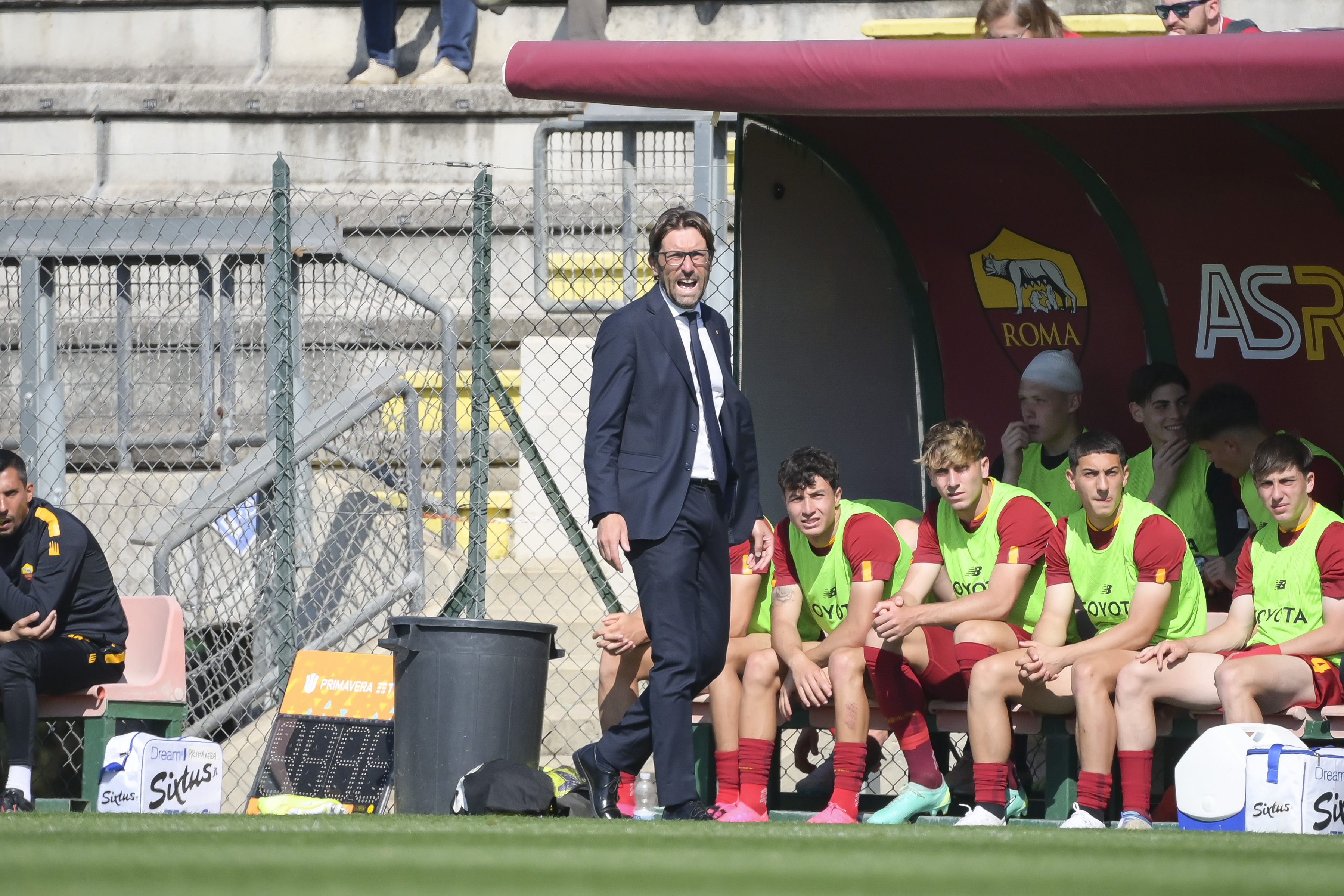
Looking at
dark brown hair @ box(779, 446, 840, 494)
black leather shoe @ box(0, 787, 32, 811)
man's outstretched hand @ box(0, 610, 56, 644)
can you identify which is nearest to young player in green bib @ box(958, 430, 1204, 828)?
dark brown hair @ box(779, 446, 840, 494)

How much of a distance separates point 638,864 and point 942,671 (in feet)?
7.98

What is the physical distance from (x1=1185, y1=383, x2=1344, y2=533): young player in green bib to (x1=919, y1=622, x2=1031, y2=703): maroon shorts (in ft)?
3.67

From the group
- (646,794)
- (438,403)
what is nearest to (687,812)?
(646,794)

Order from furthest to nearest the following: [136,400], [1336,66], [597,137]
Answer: [597,137] → [136,400] → [1336,66]

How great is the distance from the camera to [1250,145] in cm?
580

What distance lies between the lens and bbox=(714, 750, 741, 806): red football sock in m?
5.22

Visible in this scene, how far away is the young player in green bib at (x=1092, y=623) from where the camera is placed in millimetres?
4836

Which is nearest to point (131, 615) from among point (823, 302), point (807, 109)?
point (823, 302)

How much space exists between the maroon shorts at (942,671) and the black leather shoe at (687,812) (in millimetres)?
945

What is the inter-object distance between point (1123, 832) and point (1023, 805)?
200 centimetres

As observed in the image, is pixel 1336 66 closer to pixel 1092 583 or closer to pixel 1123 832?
pixel 1092 583

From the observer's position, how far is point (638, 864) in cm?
292

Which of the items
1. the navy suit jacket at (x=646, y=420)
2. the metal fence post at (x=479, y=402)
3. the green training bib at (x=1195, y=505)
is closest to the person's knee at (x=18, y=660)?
the metal fence post at (x=479, y=402)

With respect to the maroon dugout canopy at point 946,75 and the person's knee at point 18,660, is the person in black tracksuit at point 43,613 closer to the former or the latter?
the person's knee at point 18,660
